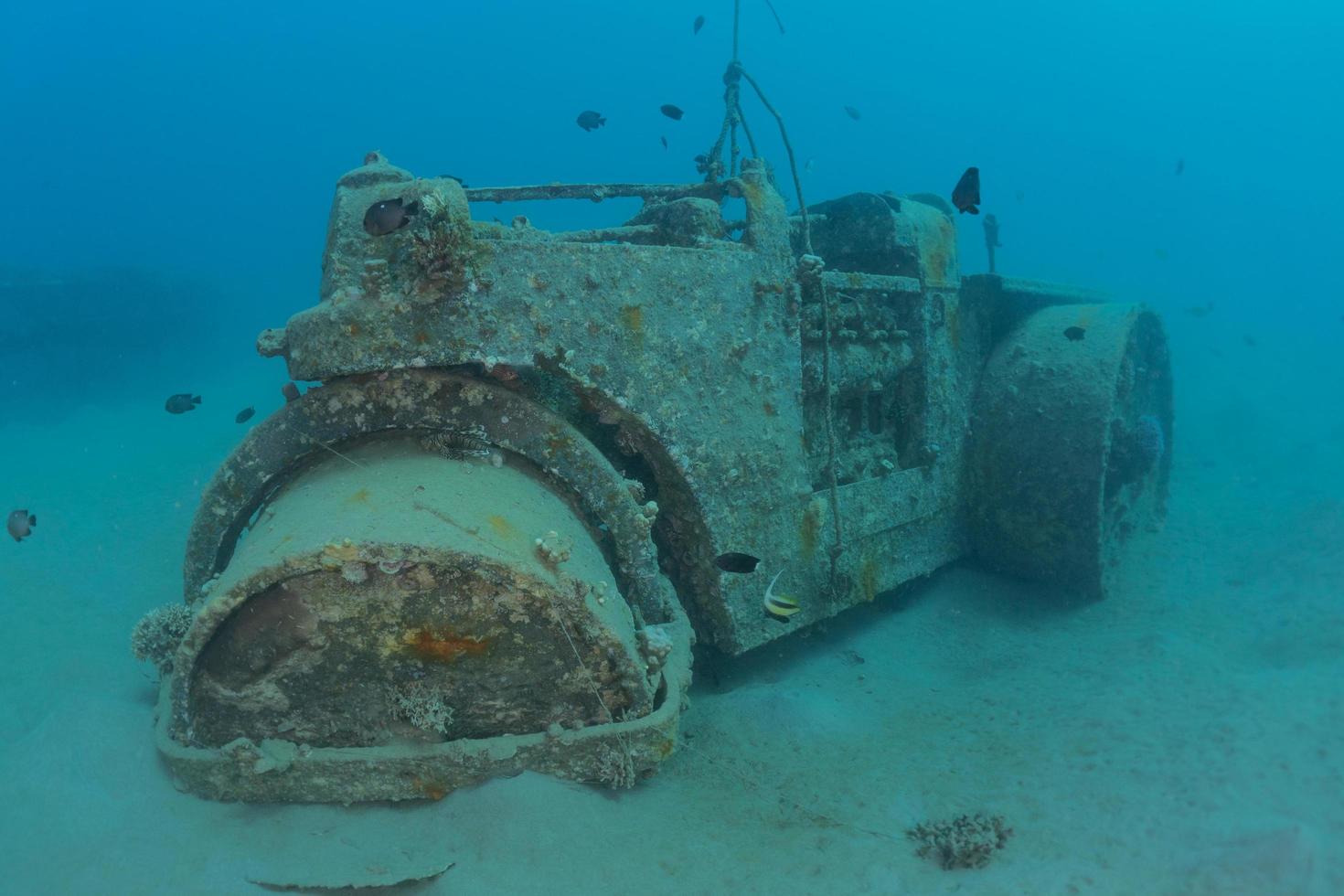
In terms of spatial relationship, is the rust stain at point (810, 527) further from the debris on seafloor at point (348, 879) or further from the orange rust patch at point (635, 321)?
the debris on seafloor at point (348, 879)

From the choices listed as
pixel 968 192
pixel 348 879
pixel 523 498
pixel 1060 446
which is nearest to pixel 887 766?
pixel 523 498

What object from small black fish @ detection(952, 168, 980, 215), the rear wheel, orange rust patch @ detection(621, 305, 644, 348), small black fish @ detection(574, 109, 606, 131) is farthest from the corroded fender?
small black fish @ detection(574, 109, 606, 131)

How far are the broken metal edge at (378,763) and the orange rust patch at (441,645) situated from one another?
0.34 m

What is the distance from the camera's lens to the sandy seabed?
2695mm

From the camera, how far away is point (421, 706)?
2904mm

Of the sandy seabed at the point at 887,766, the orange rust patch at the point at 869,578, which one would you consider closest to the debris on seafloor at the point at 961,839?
the sandy seabed at the point at 887,766

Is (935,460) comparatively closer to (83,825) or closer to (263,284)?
(83,825)

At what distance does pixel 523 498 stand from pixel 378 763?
1152 millimetres

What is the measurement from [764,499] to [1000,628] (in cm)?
267

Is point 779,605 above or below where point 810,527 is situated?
below

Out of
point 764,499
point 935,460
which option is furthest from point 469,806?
point 935,460

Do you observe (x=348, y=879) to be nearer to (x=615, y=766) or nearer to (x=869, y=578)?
(x=615, y=766)

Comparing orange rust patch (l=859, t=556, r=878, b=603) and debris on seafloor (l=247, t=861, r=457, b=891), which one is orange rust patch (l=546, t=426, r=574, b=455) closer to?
debris on seafloor (l=247, t=861, r=457, b=891)

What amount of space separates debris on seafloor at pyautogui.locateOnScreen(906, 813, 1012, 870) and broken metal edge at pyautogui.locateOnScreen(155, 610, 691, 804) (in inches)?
50.2
